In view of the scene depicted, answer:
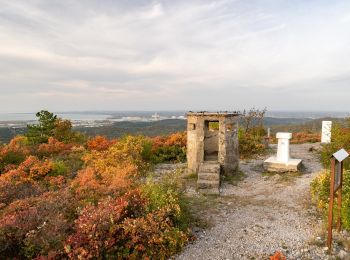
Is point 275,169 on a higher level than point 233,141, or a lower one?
lower

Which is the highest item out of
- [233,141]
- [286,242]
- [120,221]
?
[233,141]

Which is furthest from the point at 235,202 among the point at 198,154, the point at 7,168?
the point at 7,168

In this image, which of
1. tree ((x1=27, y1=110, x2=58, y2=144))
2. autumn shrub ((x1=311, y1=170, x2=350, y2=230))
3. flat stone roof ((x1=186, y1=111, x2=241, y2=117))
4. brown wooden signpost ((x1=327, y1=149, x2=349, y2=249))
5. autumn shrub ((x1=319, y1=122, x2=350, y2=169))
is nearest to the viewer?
brown wooden signpost ((x1=327, y1=149, x2=349, y2=249))

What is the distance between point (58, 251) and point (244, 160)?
1232 centimetres

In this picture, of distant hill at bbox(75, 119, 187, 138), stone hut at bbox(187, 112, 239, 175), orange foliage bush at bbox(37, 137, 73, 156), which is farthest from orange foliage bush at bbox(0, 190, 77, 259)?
distant hill at bbox(75, 119, 187, 138)

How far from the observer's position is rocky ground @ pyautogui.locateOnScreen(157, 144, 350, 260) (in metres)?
6.36

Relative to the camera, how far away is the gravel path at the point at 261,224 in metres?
6.36

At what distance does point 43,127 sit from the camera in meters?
21.8

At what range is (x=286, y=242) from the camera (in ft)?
22.2

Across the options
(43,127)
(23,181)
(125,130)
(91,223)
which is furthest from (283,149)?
(125,130)

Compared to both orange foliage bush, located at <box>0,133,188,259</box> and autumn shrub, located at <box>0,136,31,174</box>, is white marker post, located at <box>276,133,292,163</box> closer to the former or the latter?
orange foliage bush, located at <box>0,133,188,259</box>

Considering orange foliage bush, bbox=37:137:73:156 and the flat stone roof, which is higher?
the flat stone roof

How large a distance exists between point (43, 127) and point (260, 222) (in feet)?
60.6

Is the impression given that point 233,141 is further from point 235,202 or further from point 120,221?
point 120,221
